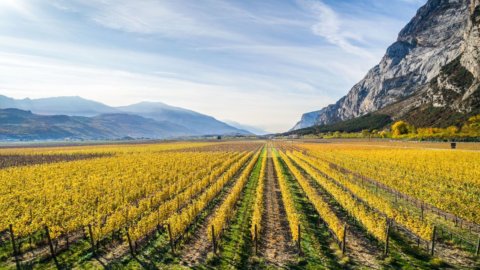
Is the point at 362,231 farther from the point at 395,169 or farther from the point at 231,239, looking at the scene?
the point at 395,169

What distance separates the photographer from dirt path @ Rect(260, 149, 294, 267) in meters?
14.8

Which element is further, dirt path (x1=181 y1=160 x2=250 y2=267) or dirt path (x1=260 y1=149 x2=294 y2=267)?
dirt path (x1=260 y1=149 x2=294 y2=267)

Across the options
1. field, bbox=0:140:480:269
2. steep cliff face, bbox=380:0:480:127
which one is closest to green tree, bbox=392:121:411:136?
steep cliff face, bbox=380:0:480:127

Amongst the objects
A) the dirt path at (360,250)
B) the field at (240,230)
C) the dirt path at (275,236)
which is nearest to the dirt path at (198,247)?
the field at (240,230)

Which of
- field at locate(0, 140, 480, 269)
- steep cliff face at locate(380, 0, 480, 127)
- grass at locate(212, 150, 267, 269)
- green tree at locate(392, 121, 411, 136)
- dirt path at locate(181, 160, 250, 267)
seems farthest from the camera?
green tree at locate(392, 121, 411, 136)

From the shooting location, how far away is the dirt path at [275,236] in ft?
48.7

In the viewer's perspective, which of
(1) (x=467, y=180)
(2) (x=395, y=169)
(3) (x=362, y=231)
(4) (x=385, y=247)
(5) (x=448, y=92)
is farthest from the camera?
(5) (x=448, y=92)

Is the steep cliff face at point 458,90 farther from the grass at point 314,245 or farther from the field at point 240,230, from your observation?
the grass at point 314,245

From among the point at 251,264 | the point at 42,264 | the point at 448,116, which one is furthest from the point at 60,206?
the point at 448,116

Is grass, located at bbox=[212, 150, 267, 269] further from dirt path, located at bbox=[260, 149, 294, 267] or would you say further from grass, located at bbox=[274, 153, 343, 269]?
grass, located at bbox=[274, 153, 343, 269]

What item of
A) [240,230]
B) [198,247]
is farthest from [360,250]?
[198,247]

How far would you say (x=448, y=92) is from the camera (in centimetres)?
16488

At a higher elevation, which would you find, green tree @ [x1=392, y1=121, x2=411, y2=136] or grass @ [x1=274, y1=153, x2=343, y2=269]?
green tree @ [x1=392, y1=121, x2=411, y2=136]

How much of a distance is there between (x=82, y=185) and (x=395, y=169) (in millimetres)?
37641
